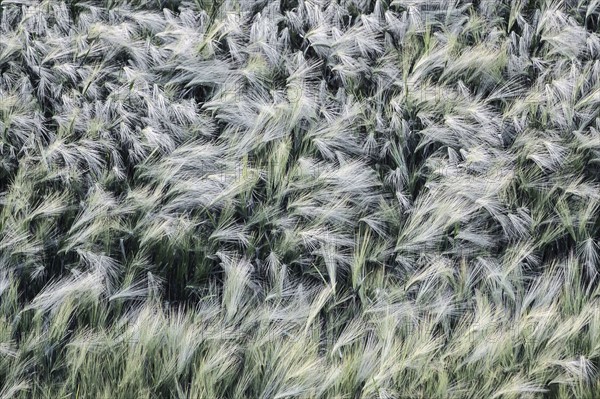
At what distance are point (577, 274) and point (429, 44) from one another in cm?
115

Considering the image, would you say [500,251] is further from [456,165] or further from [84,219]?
[84,219]

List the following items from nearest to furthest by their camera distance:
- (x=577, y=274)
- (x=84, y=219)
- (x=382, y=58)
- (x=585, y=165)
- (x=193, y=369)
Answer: (x=193, y=369), (x=577, y=274), (x=84, y=219), (x=585, y=165), (x=382, y=58)

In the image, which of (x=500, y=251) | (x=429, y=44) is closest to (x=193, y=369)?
(x=500, y=251)

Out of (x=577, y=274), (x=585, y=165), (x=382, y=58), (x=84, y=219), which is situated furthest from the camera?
(x=382, y=58)

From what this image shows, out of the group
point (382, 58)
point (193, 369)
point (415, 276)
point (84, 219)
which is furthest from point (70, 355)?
point (382, 58)

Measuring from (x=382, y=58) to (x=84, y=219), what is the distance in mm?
1280

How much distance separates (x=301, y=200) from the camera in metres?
2.88

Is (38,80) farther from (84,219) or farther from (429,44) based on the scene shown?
(429,44)

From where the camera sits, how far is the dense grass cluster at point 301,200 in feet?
7.94

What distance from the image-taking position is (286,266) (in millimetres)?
2775

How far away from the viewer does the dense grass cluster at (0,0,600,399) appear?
242 cm

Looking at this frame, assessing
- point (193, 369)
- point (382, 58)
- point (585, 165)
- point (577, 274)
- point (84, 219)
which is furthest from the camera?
point (382, 58)

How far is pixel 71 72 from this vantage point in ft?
11.4

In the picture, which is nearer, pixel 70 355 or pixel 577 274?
pixel 70 355
